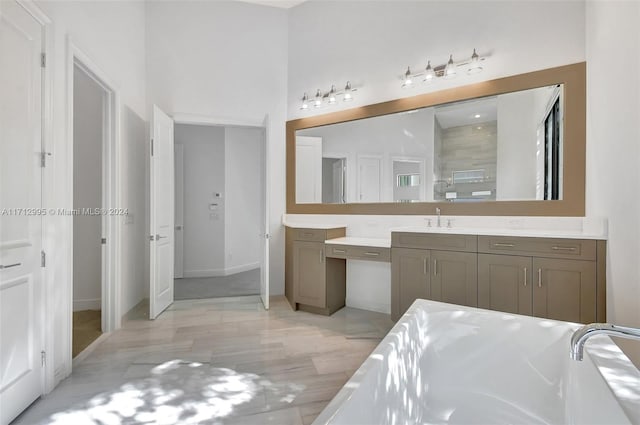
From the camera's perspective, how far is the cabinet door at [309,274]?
3.31 metres

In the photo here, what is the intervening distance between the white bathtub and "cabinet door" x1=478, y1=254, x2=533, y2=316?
2.10ft

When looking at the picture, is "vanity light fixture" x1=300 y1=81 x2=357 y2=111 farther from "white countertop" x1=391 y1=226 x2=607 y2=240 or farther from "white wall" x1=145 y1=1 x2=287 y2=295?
"white countertop" x1=391 y1=226 x2=607 y2=240

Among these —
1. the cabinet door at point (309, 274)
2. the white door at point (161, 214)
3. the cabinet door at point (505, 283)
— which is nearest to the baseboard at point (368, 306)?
the cabinet door at point (309, 274)

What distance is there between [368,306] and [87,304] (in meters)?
3.19

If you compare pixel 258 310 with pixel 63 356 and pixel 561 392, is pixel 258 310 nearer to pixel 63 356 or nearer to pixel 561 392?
pixel 63 356

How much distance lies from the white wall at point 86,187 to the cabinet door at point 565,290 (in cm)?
434

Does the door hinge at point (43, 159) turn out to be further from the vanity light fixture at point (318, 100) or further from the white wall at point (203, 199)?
the white wall at point (203, 199)

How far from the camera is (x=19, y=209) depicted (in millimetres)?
1723

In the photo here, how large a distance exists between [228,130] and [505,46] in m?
4.20

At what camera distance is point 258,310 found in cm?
353

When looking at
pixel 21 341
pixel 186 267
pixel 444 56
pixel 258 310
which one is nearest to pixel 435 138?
pixel 444 56

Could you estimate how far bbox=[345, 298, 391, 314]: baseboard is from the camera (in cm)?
341

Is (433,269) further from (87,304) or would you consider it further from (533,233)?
(87,304)

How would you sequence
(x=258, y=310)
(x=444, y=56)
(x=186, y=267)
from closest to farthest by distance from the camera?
(x=444, y=56)
(x=258, y=310)
(x=186, y=267)
